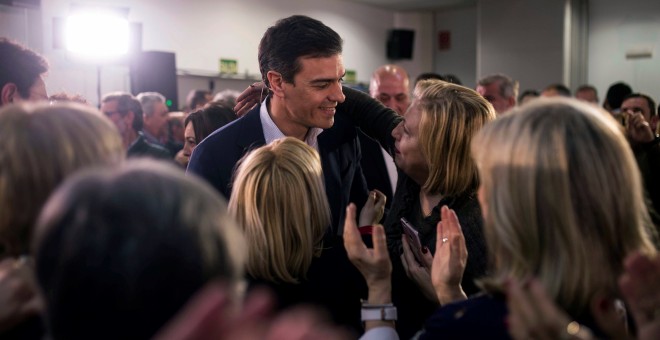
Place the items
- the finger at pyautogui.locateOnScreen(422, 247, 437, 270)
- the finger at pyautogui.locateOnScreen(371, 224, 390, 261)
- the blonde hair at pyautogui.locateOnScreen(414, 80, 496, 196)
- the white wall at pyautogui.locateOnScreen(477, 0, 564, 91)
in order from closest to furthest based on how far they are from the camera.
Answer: the finger at pyautogui.locateOnScreen(371, 224, 390, 261) < the finger at pyautogui.locateOnScreen(422, 247, 437, 270) < the blonde hair at pyautogui.locateOnScreen(414, 80, 496, 196) < the white wall at pyautogui.locateOnScreen(477, 0, 564, 91)

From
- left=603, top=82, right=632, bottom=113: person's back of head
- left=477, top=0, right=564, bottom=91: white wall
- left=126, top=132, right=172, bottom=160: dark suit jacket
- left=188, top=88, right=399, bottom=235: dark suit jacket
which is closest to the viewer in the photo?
left=188, top=88, right=399, bottom=235: dark suit jacket

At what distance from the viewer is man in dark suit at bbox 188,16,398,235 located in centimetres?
258

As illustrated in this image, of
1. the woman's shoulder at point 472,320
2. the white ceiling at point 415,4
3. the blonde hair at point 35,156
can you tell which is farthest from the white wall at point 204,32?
the woman's shoulder at point 472,320

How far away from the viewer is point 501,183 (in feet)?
3.80

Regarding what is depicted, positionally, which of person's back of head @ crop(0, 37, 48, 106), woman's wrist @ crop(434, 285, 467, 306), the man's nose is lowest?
woman's wrist @ crop(434, 285, 467, 306)

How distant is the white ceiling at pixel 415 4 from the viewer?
1151 centimetres

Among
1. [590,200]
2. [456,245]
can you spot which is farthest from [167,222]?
[456,245]

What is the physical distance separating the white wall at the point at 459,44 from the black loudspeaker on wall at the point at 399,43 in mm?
660

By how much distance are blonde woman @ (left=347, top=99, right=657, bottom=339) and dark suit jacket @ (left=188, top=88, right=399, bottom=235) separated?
49.1 inches

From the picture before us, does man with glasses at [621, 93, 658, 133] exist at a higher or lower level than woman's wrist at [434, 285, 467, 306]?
higher

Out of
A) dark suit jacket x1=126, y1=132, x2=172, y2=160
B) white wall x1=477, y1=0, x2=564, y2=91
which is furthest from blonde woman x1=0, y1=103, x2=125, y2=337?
white wall x1=477, y1=0, x2=564, y2=91

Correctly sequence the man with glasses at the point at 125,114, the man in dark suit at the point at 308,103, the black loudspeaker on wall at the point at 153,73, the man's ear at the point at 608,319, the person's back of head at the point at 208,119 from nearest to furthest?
the man's ear at the point at 608,319, the man in dark suit at the point at 308,103, the person's back of head at the point at 208,119, the man with glasses at the point at 125,114, the black loudspeaker on wall at the point at 153,73

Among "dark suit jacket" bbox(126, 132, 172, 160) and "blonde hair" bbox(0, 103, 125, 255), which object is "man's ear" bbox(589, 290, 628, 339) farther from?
"dark suit jacket" bbox(126, 132, 172, 160)

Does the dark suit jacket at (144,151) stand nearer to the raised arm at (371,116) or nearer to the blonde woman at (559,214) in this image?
the raised arm at (371,116)
